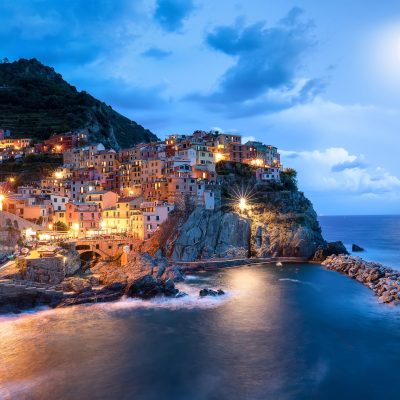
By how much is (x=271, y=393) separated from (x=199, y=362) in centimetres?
569

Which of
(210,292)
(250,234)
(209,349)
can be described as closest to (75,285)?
(210,292)

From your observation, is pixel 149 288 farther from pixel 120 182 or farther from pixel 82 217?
pixel 120 182

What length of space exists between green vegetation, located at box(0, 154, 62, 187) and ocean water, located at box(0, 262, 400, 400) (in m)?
49.0

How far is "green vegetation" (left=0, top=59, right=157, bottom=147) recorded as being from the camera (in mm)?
105438

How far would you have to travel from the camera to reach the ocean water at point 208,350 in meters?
21.4

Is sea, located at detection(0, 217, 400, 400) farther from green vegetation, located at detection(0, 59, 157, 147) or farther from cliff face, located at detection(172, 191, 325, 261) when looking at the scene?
green vegetation, located at detection(0, 59, 157, 147)

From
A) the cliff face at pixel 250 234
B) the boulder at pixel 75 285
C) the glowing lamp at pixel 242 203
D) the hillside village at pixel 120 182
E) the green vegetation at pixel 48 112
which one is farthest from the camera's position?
the green vegetation at pixel 48 112

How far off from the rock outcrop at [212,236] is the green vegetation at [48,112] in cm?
5188

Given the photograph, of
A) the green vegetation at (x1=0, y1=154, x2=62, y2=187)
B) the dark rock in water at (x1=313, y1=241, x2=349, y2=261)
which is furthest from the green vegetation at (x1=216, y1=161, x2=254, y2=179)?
the green vegetation at (x1=0, y1=154, x2=62, y2=187)

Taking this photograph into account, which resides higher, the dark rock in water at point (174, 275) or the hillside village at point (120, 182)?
the hillside village at point (120, 182)

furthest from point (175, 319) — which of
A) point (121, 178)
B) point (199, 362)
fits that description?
point (121, 178)

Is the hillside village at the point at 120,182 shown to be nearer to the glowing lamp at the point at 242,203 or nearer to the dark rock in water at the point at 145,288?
the glowing lamp at the point at 242,203

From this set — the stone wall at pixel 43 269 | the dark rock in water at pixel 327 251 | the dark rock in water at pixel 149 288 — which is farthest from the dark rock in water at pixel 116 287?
the dark rock in water at pixel 327 251

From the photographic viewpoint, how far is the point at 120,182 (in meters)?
76.5
